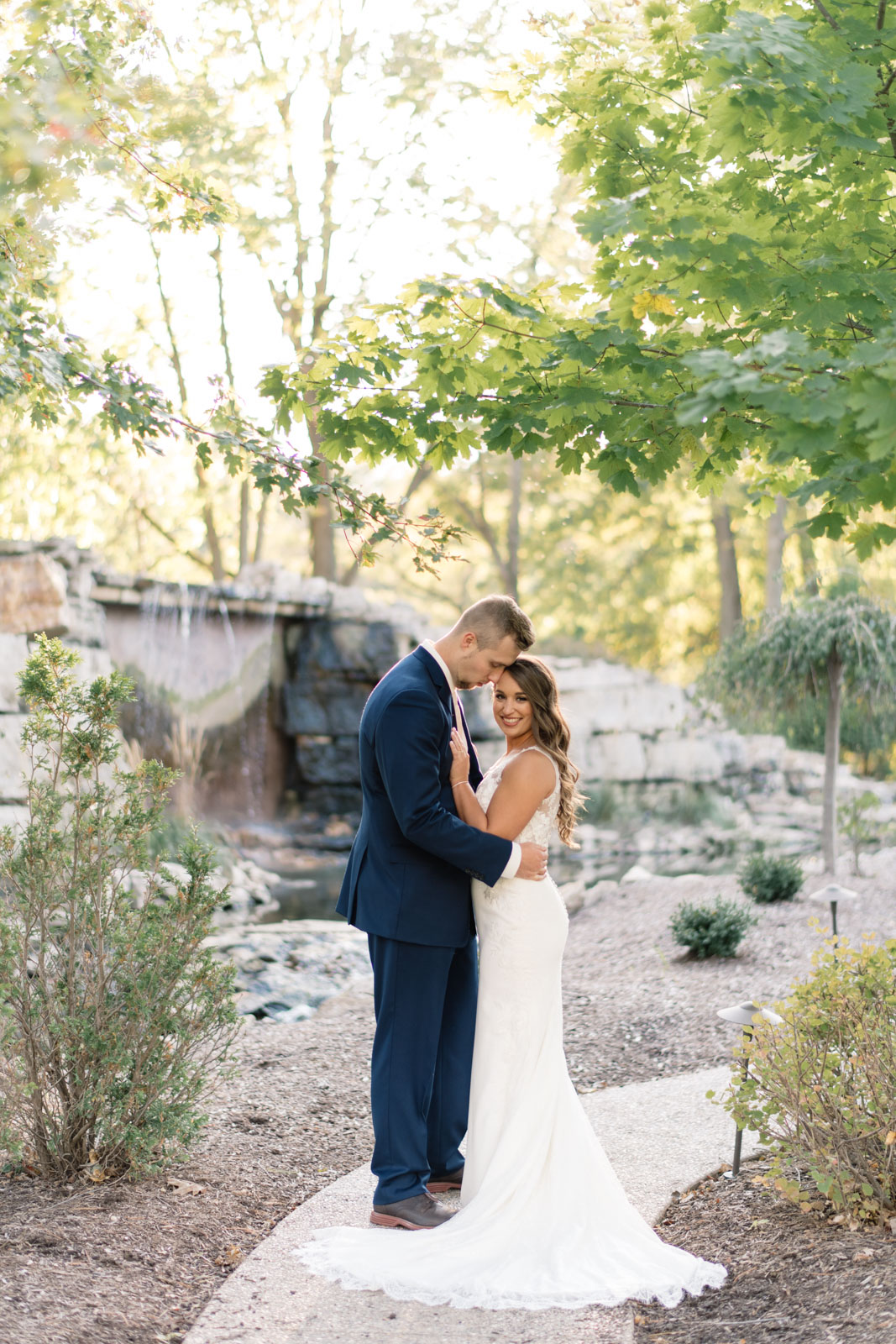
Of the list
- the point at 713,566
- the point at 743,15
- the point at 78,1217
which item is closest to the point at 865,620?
the point at 743,15

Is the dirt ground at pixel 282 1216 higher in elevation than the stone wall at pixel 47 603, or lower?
lower

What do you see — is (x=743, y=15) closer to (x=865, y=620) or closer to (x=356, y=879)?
(x=356, y=879)

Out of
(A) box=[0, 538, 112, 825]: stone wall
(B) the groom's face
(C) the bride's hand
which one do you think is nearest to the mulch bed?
(C) the bride's hand

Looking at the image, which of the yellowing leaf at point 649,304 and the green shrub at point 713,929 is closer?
the yellowing leaf at point 649,304

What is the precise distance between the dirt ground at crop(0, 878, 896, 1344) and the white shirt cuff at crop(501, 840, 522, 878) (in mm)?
1233

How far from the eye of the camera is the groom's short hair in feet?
12.1

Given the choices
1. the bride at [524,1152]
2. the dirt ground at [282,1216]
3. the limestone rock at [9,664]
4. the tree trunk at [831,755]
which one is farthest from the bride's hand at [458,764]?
the limestone rock at [9,664]

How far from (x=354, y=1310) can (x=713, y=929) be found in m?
5.11

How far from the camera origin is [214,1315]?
2908mm

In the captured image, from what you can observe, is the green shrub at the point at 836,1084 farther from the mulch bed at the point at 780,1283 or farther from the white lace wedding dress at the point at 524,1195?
the white lace wedding dress at the point at 524,1195

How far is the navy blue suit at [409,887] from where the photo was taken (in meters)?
3.53

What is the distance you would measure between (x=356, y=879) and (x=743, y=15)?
284 cm

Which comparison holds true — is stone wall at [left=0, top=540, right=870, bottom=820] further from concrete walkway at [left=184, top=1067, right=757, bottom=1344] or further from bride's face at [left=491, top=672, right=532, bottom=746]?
bride's face at [left=491, top=672, right=532, bottom=746]

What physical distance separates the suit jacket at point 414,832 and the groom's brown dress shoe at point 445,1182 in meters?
0.91
